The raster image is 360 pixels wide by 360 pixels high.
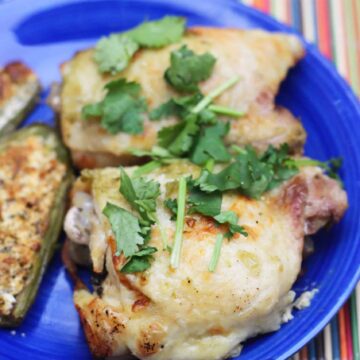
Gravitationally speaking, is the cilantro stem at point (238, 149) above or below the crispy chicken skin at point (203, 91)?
below

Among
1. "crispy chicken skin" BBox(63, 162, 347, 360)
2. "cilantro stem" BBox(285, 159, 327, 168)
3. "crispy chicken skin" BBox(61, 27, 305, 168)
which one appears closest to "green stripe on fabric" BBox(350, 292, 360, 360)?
"crispy chicken skin" BBox(63, 162, 347, 360)

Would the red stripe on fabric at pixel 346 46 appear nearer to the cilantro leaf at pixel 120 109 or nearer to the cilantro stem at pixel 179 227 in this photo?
the cilantro leaf at pixel 120 109

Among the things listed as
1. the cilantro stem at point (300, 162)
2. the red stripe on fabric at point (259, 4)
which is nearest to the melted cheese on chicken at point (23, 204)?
the cilantro stem at point (300, 162)

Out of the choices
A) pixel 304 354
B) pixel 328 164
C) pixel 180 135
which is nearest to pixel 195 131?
pixel 180 135

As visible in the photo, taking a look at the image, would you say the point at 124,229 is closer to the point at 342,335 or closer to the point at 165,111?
the point at 165,111

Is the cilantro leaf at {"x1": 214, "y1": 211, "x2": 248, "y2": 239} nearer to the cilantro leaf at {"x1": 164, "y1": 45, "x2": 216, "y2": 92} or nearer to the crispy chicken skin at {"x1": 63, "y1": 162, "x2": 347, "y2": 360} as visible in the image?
the crispy chicken skin at {"x1": 63, "y1": 162, "x2": 347, "y2": 360}

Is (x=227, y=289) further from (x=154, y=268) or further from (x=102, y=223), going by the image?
(x=102, y=223)

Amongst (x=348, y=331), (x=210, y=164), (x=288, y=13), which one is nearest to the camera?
(x=210, y=164)

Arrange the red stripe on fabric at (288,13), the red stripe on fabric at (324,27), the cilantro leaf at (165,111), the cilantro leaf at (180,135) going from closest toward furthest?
the cilantro leaf at (180,135) < the cilantro leaf at (165,111) < the red stripe on fabric at (324,27) < the red stripe on fabric at (288,13)
